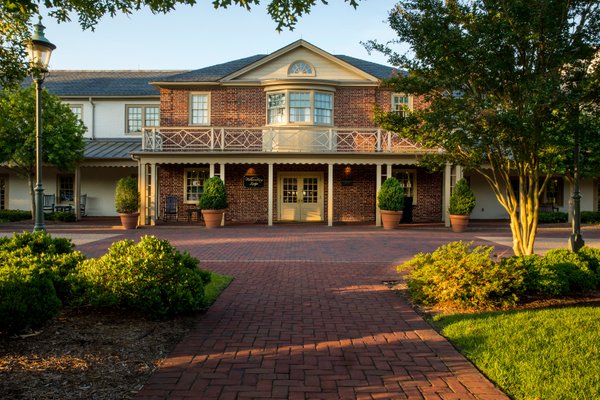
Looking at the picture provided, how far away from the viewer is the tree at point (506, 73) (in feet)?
20.8

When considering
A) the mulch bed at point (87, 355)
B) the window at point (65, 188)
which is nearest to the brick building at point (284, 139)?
the window at point (65, 188)

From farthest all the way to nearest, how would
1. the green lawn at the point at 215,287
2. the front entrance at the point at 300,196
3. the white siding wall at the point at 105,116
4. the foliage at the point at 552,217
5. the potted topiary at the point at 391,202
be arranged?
the white siding wall at the point at 105,116 → the foliage at the point at 552,217 → the front entrance at the point at 300,196 → the potted topiary at the point at 391,202 → the green lawn at the point at 215,287

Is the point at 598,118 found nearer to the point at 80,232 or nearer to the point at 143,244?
the point at 143,244

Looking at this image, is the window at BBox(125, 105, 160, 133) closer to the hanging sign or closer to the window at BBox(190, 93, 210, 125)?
the window at BBox(190, 93, 210, 125)

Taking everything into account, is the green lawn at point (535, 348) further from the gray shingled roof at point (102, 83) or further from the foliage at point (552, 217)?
the gray shingled roof at point (102, 83)

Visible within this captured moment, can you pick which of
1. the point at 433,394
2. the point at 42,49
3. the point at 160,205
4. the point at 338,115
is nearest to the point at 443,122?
the point at 433,394

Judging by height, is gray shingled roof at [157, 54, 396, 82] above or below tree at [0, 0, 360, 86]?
above

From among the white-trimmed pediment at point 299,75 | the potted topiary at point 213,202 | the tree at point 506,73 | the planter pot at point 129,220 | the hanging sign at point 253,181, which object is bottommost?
the planter pot at point 129,220

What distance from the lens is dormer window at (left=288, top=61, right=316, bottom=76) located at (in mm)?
20000

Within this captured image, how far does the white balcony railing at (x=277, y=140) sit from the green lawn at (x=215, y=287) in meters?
11.4

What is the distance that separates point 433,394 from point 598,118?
5.38 m

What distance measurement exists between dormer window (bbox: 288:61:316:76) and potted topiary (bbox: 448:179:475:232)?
8.06m

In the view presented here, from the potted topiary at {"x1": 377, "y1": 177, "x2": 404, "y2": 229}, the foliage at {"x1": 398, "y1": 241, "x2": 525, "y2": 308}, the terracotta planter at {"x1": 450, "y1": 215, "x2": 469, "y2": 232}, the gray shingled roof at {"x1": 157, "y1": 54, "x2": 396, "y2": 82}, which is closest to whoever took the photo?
the foliage at {"x1": 398, "y1": 241, "x2": 525, "y2": 308}

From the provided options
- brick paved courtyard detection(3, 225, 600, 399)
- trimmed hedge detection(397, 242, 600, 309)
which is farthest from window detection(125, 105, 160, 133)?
trimmed hedge detection(397, 242, 600, 309)
